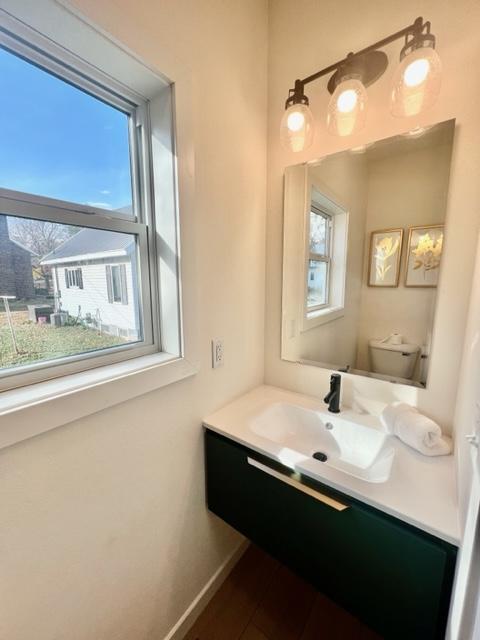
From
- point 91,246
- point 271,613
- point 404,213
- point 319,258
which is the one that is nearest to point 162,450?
point 91,246

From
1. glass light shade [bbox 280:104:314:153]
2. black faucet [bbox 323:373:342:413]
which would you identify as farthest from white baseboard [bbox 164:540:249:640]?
glass light shade [bbox 280:104:314:153]

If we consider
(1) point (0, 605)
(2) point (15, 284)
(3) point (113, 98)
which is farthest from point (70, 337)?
(3) point (113, 98)

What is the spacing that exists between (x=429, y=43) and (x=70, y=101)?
3.47 feet

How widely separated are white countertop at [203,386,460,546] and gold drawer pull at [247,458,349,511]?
4 cm

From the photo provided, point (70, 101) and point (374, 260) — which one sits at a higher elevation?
point (70, 101)

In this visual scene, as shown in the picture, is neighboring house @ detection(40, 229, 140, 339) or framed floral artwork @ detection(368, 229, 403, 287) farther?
framed floral artwork @ detection(368, 229, 403, 287)

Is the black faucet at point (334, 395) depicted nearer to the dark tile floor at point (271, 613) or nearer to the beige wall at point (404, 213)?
the beige wall at point (404, 213)

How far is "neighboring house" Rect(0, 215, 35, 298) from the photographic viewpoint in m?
0.68

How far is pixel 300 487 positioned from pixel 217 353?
1.92 ft

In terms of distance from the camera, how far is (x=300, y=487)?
866 millimetres

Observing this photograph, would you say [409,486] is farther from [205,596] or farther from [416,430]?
[205,596]

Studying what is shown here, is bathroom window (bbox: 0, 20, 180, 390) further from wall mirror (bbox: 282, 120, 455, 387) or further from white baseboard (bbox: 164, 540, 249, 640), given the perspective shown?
white baseboard (bbox: 164, 540, 249, 640)

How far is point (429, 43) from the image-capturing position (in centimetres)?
77

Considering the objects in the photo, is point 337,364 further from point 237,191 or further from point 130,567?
point 130,567
